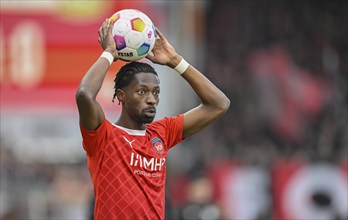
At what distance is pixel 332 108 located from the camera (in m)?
17.5

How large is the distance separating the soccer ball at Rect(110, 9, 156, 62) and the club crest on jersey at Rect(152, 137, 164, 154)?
20.8 inches

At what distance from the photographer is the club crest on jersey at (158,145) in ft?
19.1

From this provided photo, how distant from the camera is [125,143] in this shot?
A: 5.67 metres

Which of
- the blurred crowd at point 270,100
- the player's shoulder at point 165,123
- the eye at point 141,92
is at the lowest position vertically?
the blurred crowd at point 270,100

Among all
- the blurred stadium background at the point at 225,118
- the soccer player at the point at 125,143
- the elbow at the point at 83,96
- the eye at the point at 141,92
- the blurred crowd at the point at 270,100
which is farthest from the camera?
the blurred crowd at the point at 270,100

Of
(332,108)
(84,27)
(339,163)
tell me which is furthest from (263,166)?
(332,108)

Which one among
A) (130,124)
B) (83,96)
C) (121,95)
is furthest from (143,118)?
(83,96)

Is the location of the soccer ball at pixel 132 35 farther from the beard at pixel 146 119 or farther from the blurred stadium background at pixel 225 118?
the blurred stadium background at pixel 225 118

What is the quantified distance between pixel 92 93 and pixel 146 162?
1.95 feet

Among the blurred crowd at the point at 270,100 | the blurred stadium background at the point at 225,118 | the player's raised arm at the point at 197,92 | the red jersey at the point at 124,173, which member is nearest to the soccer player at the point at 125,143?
the red jersey at the point at 124,173

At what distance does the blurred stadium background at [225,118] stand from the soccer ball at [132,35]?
11.6ft

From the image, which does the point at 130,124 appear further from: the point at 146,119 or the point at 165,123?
the point at 165,123

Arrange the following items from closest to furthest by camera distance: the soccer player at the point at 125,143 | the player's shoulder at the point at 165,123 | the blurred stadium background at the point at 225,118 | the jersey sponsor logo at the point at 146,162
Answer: the soccer player at the point at 125,143
the jersey sponsor logo at the point at 146,162
the player's shoulder at the point at 165,123
the blurred stadium background at the point at 225,118

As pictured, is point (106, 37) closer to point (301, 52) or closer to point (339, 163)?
point (339, 163)
